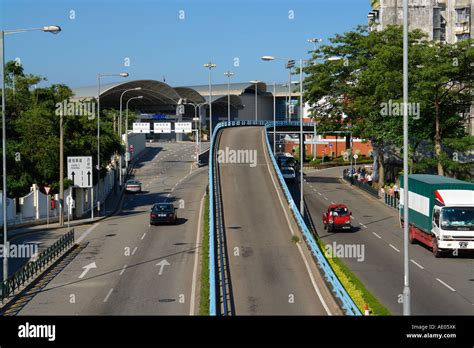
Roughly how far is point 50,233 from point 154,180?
38.3 meters

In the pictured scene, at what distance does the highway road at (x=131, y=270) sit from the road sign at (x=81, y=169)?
3.21 m

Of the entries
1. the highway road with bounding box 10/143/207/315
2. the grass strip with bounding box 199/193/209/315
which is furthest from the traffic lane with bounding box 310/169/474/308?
the highway road with bounding box 10/143/207/315

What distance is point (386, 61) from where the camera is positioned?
6012 cm

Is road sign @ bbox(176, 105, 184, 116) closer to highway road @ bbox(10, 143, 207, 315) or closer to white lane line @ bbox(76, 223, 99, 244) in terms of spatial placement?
highway road @ bbox(10, 143, 207, 315)

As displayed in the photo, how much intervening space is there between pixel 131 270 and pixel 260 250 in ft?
21.6

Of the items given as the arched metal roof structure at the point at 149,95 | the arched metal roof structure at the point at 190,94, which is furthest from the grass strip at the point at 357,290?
the arched metal roof structure at the point at 190,94

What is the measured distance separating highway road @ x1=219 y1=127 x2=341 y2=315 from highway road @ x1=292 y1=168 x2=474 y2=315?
2327 mm

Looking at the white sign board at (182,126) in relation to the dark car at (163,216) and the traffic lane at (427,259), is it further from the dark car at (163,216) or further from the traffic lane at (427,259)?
the dark car at (163,216)

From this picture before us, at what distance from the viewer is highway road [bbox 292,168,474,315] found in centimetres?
2656

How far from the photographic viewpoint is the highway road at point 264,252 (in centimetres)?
2603

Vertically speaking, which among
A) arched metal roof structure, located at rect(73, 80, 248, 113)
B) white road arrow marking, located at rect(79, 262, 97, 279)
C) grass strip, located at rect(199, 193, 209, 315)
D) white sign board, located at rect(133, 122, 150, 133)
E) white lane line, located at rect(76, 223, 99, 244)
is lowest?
white lane line, located at rect(76, 223, 99, 244)

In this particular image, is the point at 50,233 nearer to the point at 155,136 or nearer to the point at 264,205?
the point at 264,205

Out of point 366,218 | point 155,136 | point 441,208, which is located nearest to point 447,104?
point 366,218

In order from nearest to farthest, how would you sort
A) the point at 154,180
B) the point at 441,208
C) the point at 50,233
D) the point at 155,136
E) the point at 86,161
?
the point at 441,208 → the point at 50,233 → the point at 86,161 → the point at 154,180 → the point at 155,136
